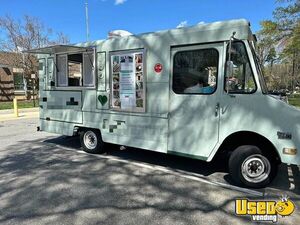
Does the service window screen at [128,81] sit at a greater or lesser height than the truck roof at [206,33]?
lesser

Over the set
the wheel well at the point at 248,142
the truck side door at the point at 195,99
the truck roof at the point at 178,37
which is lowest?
the wheel well at the point at 248,142

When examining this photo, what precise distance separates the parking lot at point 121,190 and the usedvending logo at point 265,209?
0.34 feet

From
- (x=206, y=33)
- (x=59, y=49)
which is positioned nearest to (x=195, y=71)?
(x=206, y=33)

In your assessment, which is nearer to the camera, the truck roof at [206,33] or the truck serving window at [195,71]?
the truck roof at [206,33]

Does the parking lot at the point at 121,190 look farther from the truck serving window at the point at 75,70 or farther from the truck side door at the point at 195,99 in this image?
the truck serving window at the point at 75,70

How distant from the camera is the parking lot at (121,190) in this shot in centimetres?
353

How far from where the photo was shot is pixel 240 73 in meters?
4.38

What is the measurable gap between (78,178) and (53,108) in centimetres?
288

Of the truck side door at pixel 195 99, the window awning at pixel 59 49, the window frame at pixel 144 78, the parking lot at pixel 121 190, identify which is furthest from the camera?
the window awning at pixel 59 49

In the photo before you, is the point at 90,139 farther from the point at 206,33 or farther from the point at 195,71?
the point at 206,33

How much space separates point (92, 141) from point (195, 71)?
338 cm

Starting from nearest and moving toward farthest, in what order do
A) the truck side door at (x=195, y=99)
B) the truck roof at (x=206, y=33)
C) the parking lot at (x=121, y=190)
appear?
the parking lot at (x=121, y=190)
the truck roof at (x=206, y=33)
the truck side door at (x=195, y=99)

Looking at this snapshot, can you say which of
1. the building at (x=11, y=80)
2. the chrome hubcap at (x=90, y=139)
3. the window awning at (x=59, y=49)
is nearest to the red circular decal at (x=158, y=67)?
the window awning at (x=59, y=49)

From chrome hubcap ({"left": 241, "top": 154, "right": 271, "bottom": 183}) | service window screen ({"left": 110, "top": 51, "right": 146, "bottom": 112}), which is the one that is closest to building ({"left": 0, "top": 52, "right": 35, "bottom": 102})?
service window screen ({"left": 110, "top": 51, "right": 146, "bottom": 112})
